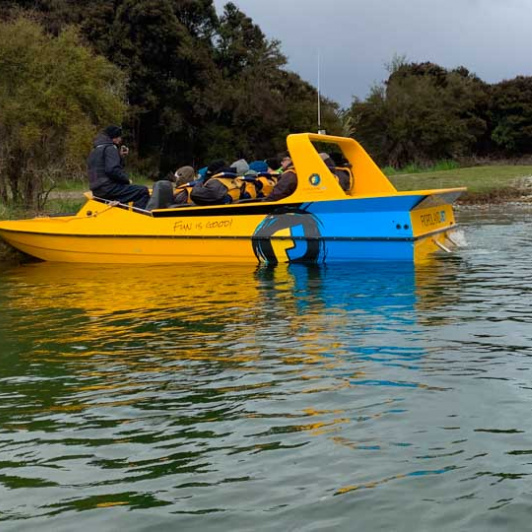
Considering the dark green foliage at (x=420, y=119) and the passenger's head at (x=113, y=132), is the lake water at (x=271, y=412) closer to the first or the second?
the passenger's head at (x=113, y=132)

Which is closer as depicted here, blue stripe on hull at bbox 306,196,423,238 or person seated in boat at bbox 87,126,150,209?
blue stripe on hull at bbox 306,196,423,238

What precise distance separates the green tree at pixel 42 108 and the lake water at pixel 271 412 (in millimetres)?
6703

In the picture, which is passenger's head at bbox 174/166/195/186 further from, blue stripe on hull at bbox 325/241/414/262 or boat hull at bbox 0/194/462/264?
blue stripe on hull at bbox 325/241/414/262

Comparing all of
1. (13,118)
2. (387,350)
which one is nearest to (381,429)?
(387,350)

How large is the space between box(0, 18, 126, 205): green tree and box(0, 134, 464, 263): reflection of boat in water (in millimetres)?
2597

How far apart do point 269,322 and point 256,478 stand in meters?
3.62

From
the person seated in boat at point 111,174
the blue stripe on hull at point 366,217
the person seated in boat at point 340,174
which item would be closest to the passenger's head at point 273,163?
the person seated in boat at point 340,174

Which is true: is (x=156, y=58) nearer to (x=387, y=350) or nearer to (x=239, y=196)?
(x=239, y=196)

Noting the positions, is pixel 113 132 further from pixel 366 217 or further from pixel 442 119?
Answer: pixel 442 119

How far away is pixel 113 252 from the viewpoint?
12.2m

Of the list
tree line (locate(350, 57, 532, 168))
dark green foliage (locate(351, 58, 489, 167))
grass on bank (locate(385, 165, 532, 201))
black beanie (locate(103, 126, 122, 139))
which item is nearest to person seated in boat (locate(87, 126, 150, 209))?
black beanie (locate(103, 126, 122, 139))

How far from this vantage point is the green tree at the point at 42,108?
14352mm

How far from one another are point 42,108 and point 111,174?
10.5 ft

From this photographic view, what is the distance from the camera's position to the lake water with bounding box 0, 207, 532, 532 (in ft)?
10.9
